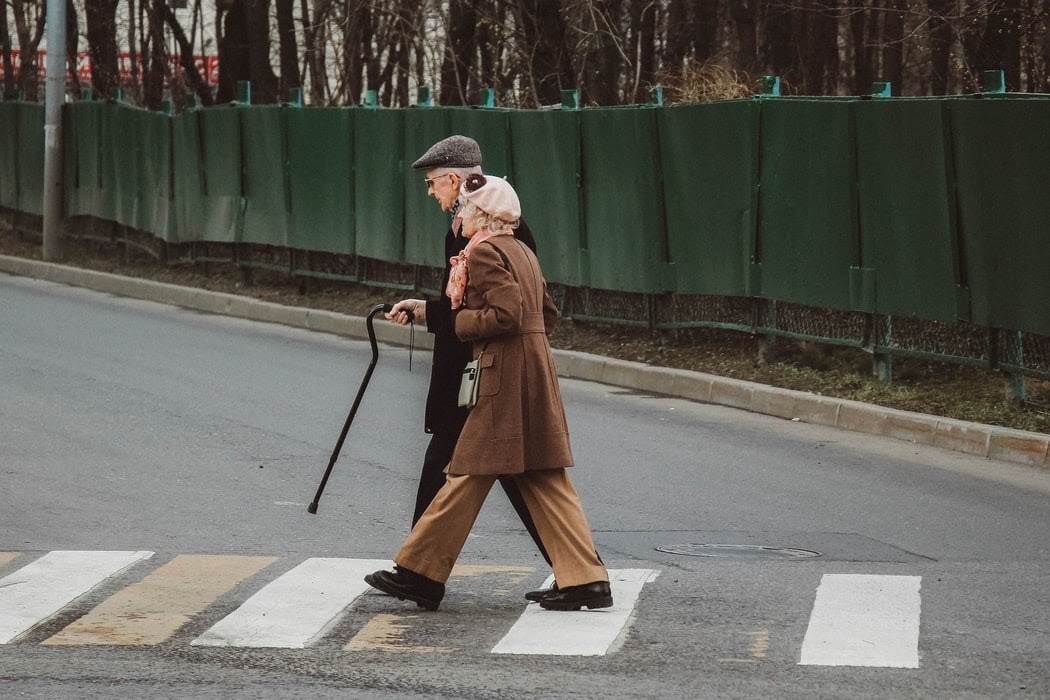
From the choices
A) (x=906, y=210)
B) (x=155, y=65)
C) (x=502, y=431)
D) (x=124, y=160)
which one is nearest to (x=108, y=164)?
(x=124, y=160)

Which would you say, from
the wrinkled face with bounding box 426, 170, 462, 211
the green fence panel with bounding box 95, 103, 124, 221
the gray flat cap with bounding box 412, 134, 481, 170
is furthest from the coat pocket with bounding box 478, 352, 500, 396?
the green fence panel with bounding box 95, 103, 124, 221

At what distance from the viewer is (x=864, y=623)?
697 cm

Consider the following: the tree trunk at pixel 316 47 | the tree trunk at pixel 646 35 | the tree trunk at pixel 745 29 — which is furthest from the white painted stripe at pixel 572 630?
the tree trunk at pixel 745 29

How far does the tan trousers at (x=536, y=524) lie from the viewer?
7.16 m

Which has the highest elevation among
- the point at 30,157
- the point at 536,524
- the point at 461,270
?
the point at 30,157

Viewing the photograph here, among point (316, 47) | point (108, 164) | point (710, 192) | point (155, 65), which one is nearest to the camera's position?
point (710, 192)

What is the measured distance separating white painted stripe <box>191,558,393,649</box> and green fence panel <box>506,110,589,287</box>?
928 centimetres

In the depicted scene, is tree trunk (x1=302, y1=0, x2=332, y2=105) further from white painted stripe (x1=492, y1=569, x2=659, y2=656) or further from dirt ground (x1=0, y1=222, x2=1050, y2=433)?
white painted stripe (x1=492, y1=569, x2=659, y2=656)

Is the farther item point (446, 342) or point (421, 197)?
point (421, 197)

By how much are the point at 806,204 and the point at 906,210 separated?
117 cm

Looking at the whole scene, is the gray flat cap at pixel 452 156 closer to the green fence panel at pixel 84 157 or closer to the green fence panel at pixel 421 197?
the green fence panel at pixel 421 197

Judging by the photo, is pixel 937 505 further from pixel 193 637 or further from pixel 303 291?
pixel 303 291

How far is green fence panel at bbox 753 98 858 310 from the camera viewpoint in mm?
13992

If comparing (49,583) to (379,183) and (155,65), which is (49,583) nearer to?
(379,183)
